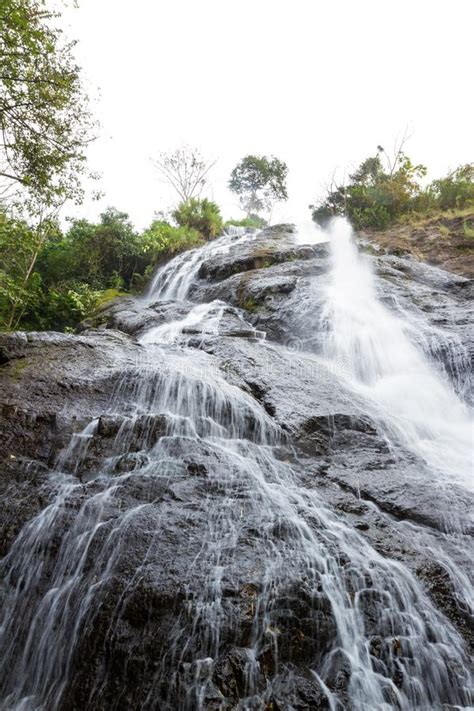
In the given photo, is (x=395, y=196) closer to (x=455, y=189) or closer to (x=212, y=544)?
(x=455, y=189)

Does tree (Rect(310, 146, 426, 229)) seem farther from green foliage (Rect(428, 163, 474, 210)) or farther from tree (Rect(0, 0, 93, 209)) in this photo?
tree (Rect(0, 0, 93, 209))

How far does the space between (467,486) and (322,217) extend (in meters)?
16.0

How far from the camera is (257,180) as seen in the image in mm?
29047

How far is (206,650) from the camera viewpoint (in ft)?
7.60

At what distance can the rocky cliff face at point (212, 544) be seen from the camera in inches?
90.0

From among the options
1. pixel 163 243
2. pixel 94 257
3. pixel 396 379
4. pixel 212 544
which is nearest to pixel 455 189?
pixel 163 243

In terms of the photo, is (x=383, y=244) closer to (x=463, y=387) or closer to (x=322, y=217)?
(x=322, y=217)

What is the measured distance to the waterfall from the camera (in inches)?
193

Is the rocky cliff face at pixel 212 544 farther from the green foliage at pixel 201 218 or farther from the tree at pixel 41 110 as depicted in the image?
the green foliage at pixel 201 218

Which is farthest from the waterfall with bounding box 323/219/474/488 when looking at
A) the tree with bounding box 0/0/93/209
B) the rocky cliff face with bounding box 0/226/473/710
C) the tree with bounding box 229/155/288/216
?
the tree with bounding box 229/155/288/216

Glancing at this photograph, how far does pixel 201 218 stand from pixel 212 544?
16151 mm

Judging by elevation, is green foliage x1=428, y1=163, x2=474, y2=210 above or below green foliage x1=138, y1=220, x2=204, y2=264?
above

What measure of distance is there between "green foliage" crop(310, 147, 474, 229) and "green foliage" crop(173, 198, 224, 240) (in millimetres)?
4671

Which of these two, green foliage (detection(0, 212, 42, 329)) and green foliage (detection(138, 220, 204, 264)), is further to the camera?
green foliage (detection(138, 220, 204, 264))
